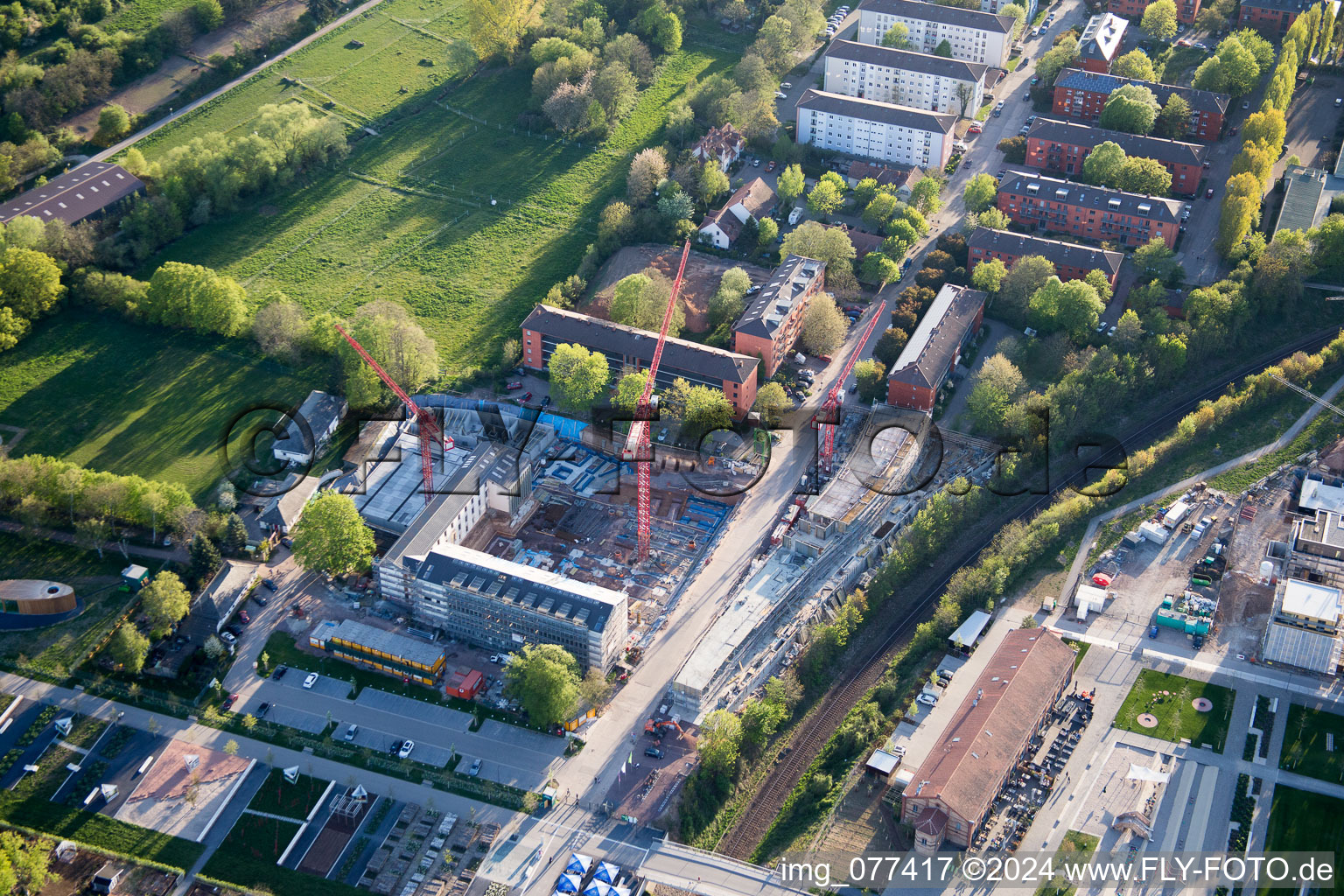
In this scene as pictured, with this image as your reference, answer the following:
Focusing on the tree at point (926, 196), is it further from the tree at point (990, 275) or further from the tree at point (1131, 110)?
the tree at point (1131, 110)

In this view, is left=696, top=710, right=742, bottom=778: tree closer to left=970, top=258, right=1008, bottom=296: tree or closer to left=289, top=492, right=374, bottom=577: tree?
left=289, top=492, right=374, bottom=577: tree

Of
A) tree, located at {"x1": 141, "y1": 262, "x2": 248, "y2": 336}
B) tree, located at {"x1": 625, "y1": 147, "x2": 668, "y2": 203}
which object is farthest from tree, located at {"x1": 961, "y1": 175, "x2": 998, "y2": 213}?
tree, located at {"x1": 141, "y1": 262, "x2": 248, "y2": 336}

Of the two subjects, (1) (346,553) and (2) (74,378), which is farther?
(2) (74,378)

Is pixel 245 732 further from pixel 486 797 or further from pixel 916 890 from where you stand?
pixel 916 890

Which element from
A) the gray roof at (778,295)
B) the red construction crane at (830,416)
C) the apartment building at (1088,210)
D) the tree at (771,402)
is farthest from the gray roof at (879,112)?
the tree at (771,402)

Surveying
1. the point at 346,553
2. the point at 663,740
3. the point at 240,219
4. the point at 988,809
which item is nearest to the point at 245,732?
the point at 346,553

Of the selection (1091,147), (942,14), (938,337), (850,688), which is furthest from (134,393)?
(942,14)
